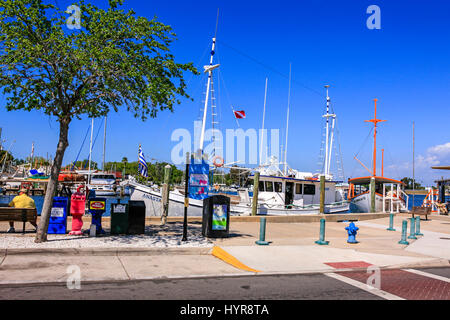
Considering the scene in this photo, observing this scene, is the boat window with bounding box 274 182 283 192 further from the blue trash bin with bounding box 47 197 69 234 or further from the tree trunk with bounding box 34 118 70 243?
the tree trunk with bounding box 34 118 70 243

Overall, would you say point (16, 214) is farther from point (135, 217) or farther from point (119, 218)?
point (135, 217)

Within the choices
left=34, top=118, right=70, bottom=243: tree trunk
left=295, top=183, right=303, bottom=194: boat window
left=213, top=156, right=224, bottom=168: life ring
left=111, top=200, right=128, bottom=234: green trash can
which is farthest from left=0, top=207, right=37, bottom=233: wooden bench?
left=295, top=183, right=303, bottom=194: boat window

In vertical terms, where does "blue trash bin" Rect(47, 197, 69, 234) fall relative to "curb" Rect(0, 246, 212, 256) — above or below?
above

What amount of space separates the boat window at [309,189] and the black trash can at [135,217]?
19.5m

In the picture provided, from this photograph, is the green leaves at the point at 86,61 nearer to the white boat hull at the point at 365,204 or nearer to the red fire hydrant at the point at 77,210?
the red fire hydrant at the point at 77,210

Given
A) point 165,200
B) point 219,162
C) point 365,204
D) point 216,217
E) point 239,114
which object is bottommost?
point 365,204

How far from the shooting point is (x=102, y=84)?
1099 centimetres

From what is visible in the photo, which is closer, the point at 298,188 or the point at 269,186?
the point at 269,186

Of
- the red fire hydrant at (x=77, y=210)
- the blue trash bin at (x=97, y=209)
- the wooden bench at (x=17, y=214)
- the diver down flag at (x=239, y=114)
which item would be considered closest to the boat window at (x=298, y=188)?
the diver down flag at (x=239, y=114)

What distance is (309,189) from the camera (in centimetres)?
3036

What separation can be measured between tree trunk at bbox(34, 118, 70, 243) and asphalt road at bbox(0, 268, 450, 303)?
3.82 meters

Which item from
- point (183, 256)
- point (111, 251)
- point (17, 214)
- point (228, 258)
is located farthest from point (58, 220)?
point (228, 258)

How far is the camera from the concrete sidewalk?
8.14 m

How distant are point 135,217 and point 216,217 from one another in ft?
8.84
